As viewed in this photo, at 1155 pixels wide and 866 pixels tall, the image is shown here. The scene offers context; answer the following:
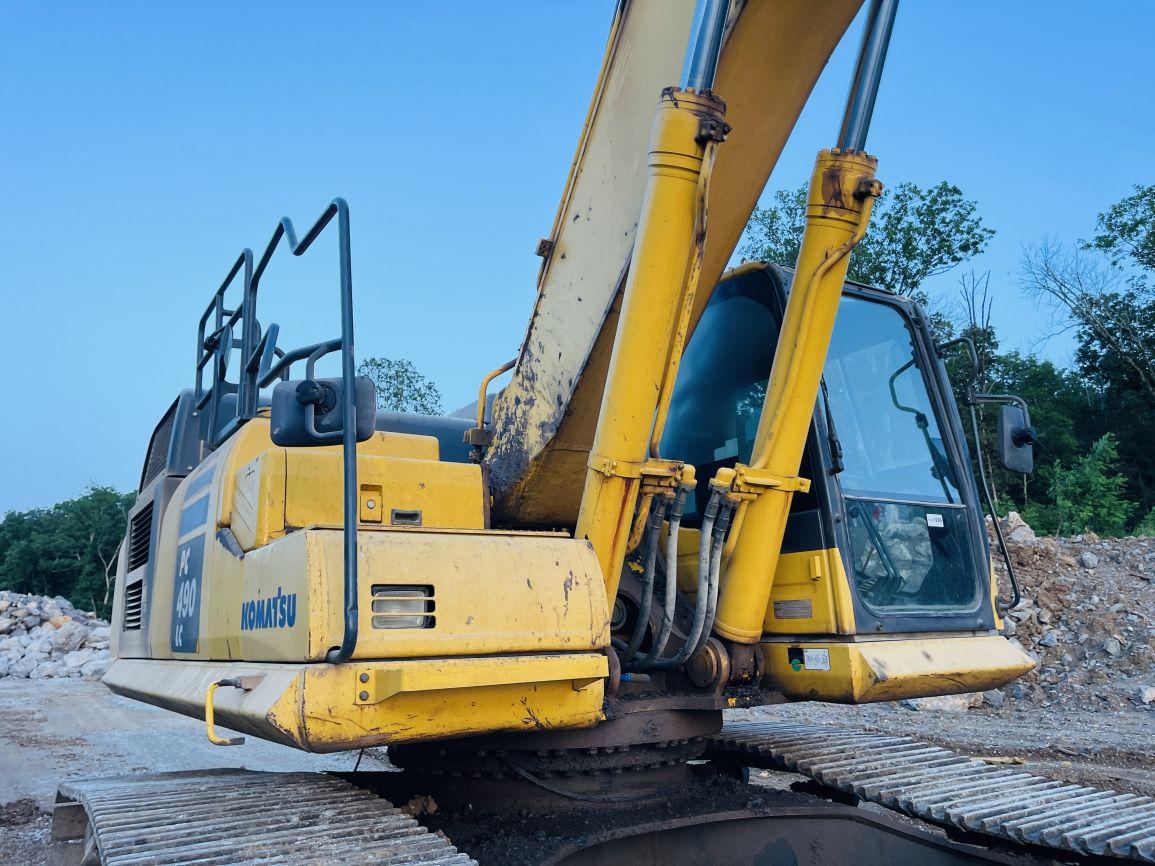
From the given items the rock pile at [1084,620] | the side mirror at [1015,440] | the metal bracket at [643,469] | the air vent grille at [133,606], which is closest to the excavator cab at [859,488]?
the side mirror at [1015,440]

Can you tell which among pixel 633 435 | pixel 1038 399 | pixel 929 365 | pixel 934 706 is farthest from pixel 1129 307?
pixel 633 435

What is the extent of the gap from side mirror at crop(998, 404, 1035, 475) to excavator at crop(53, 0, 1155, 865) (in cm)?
2

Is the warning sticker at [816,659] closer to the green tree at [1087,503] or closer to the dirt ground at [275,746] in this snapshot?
the dirt ground at [275,746]

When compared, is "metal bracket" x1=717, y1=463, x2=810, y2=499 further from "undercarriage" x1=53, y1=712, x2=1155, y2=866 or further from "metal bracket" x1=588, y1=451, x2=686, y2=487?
"undercarriage" x1=53, y1=712, x2=1155, y2=866

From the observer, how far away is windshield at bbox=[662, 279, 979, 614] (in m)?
3.46

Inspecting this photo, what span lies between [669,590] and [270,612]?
3.77ft

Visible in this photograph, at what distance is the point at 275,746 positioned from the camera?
8297mm

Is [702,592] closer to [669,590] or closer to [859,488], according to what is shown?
[669,590]

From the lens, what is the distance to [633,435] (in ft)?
9.50

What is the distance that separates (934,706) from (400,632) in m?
8.39

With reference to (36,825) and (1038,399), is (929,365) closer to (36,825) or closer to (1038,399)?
(36,825)

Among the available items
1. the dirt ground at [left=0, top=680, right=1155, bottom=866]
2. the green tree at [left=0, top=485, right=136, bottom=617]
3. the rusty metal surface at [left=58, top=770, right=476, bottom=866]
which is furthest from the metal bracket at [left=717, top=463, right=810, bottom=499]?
the green tree at [left=0, top=485, right=136, bottom=617]

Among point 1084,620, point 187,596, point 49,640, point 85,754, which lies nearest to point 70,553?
point 49,640

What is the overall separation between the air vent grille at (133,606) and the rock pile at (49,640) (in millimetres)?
11213
